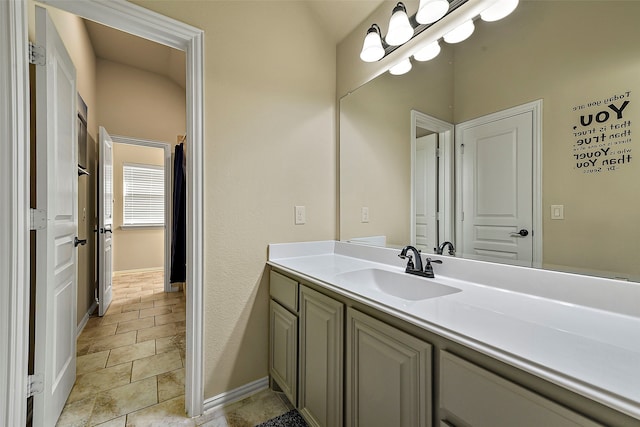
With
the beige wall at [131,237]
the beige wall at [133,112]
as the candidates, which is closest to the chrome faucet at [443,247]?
the beige wall at [133,112]

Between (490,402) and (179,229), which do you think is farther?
(179,229)

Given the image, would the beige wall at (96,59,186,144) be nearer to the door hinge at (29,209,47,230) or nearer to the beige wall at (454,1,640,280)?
the door hinge at (29,209,47,230)

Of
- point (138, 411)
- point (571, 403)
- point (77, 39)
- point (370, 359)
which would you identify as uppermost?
point (77, 39)

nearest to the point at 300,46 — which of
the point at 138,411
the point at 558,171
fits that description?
the point at 558,171

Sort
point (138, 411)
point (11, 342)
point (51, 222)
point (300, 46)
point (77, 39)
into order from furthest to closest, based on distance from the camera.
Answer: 1. point (77, 39)
2. point (300, 46)
3. point (138, 411)
4. point (51, 222)
5. point (11, 342)

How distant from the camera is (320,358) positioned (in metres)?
1.23

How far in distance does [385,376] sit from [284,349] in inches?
30.6

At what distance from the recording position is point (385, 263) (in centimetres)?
160

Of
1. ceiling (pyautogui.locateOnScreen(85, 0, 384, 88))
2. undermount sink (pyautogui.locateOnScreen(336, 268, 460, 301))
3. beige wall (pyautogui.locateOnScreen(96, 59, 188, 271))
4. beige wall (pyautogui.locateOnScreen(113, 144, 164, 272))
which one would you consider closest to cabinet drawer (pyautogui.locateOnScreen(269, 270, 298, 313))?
undermount sink (pyautogui.locateOnScreen(336, 268, 460, 301))

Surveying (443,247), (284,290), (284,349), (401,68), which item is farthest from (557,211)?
(284,349)

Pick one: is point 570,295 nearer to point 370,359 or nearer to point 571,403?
point 571,403

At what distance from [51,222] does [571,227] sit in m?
2.15

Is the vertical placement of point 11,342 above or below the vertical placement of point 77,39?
below

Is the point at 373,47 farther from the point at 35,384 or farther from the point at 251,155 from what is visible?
the point at 35,384
